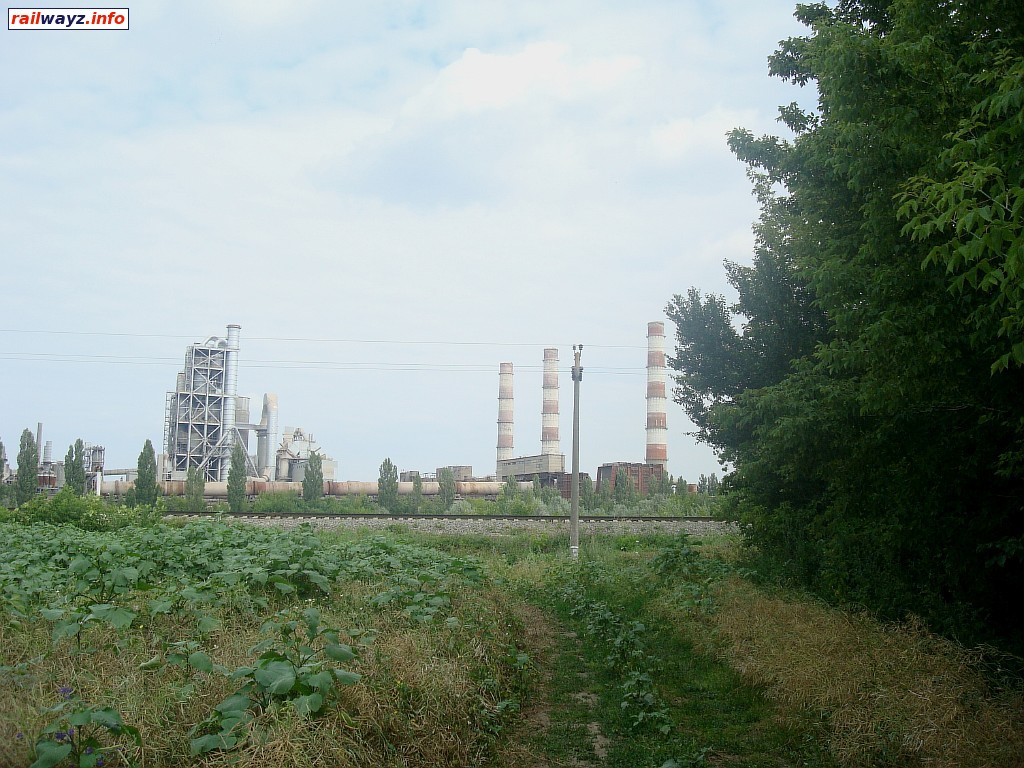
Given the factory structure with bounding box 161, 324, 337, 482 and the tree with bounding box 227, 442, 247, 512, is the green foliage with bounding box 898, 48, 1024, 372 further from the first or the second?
the factory structure with bounding box 161, 324, 337, 482

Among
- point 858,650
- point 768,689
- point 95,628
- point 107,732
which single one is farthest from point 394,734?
point 858,650

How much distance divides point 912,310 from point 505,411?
5635 centimetres

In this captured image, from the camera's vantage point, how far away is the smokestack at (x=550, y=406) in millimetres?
60688

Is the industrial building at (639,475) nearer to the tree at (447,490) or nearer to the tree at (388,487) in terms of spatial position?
the tree at (447,490)

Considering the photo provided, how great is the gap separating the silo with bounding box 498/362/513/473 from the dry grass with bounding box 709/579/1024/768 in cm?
5295

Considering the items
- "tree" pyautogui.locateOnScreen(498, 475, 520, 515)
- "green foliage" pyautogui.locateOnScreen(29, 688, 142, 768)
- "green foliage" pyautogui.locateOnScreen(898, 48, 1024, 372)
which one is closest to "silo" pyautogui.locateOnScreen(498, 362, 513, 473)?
"tree" pyautogui.locateOnScreen(498, 475, 520, 515)

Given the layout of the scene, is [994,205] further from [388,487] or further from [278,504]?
[388,487]

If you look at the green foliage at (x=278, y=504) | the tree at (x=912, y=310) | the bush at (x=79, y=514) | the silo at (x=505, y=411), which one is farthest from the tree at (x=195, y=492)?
the tree at (x=912, y=310)

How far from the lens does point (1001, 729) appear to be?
573cm

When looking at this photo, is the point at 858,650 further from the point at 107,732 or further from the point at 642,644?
the point at 107,732

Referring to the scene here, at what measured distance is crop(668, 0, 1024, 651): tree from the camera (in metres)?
5.43

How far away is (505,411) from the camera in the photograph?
208 feet

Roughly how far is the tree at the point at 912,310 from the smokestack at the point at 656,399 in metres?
45.9

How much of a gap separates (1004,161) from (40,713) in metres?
6.54
